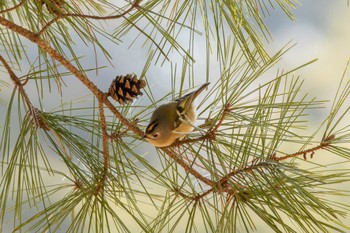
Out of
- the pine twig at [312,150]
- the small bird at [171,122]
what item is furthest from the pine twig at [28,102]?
the pine twig at [312,150]

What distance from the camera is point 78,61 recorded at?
965mm

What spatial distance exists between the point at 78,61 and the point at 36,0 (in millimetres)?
130

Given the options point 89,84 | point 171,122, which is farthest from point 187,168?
point 89,84

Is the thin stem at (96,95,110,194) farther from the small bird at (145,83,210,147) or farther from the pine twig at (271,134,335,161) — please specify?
the pine twig at (271,134,335,161)

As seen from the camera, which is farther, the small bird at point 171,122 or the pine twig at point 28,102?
the pine twig at point 28,102

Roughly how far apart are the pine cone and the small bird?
0.19 ft

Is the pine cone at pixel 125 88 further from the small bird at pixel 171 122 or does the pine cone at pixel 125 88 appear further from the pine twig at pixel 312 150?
the pine twig at pixel 312 150

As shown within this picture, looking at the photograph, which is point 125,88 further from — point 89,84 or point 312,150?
point 312,150

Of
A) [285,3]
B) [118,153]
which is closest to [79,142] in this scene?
[118,153]

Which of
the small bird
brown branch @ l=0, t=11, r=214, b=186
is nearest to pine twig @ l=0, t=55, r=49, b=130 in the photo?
brown branch @ l=0, t=11, r=214, b=186

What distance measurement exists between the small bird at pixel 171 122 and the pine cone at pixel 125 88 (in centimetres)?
6

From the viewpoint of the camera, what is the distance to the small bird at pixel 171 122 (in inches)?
28.9

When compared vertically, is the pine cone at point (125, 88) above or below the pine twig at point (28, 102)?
below

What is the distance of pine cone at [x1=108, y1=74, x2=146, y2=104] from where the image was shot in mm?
799
